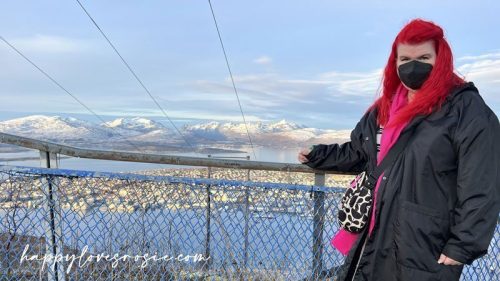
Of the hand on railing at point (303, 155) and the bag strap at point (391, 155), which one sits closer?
the bag strap at point (391, 155)

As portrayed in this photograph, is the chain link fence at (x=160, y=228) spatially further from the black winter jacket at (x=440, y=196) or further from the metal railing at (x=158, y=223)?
the black winter jacket at (x=440, y=196)

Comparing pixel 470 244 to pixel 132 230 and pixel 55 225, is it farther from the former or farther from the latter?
pixel 55 225

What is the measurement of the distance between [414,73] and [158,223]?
2059mm

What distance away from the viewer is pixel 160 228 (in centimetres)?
306

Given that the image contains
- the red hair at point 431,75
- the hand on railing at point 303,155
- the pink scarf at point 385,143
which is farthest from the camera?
the hand on railing at point 303,155

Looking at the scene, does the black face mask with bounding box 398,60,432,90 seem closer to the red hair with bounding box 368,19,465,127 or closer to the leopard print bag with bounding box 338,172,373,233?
the red hair with bounding box 368,19,465,127

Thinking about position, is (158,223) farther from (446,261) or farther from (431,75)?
(431,75)

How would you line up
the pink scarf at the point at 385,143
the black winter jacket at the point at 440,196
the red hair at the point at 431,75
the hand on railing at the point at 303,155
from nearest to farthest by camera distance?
the black winter jacket at the point at 440,196 < the red hair at the point at 431,75 < the pink scarf at the point at 385,143 < the hand on railing at the point at 303,155

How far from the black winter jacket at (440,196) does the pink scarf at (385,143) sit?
61mm

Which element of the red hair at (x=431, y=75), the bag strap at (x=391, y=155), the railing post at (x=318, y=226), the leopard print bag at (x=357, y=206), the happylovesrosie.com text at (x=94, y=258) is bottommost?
the happylovesrosie.com text at (x=94, y=258)

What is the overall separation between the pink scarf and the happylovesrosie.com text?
50.0 inches

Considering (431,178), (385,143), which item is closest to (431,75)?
(385,143)

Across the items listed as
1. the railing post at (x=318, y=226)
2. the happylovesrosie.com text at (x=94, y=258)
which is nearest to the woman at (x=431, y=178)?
the railing post at (x=318, y=226)

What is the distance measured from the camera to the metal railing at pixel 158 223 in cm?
289
